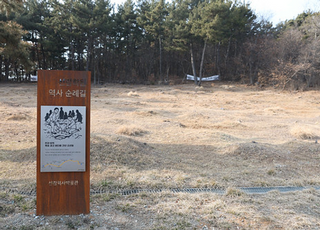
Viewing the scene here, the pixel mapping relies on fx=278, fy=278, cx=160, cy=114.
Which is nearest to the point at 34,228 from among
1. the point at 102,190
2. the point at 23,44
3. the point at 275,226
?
the point at 102,190

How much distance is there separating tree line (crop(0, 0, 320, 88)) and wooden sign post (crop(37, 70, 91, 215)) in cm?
2286

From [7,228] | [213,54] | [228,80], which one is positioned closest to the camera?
[7,228]

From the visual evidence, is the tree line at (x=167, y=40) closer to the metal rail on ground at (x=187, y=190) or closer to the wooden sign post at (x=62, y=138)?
the metal rail on ground at (x=187, y=190)

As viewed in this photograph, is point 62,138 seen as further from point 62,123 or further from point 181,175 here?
point 181,175

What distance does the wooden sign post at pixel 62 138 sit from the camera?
3029mm

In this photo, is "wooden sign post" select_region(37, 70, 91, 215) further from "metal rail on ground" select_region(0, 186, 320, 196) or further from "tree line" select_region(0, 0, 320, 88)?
"tree line" select_region(0, 0, 320, 88)

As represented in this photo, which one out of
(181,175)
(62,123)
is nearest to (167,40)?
(181,175)

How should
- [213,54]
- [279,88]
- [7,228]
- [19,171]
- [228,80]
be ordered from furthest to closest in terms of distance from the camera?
[213,54]
[228,80]
[279,88]
[19,171]
[7,228]

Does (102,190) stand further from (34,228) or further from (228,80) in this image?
(228,80)

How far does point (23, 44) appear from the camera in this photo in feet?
→ 25.3

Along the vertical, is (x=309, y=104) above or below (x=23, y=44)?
below

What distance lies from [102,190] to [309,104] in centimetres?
1738

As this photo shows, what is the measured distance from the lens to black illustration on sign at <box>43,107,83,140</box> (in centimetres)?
303

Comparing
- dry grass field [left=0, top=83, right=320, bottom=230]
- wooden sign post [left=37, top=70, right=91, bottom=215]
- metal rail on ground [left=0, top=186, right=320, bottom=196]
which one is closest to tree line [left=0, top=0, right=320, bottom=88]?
dry grass field [left=0, top=83, right=320, bottom=230]
